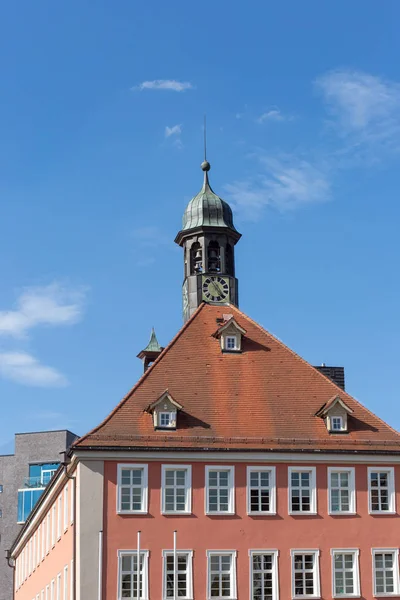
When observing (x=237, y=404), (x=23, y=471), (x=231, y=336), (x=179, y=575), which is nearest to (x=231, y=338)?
(x=231, y=336)

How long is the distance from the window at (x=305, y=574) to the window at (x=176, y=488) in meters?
4.53

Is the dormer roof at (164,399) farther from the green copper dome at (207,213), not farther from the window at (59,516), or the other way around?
the green copper dome at (207,213)

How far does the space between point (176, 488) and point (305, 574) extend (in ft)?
19.4

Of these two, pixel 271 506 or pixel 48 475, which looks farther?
pixel 48 475

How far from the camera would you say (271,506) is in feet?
145

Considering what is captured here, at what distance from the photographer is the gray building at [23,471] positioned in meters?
98.2

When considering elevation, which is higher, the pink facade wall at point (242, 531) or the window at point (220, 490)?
the window at point (220, 490)

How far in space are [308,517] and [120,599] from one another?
7.92 meters

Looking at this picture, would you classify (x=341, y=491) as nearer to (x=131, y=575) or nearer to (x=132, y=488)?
(x=132, y=488)

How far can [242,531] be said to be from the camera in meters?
43.6

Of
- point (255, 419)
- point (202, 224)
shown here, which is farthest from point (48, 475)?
point (255, 419)

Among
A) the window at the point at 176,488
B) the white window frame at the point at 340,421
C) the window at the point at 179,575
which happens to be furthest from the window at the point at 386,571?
the window at the point at 176,488

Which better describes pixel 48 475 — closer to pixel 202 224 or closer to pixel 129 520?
pixel 202 224

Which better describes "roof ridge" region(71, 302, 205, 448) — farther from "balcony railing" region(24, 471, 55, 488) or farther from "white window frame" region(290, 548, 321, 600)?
"balcony railing" region(24, 471, 55, 488)
